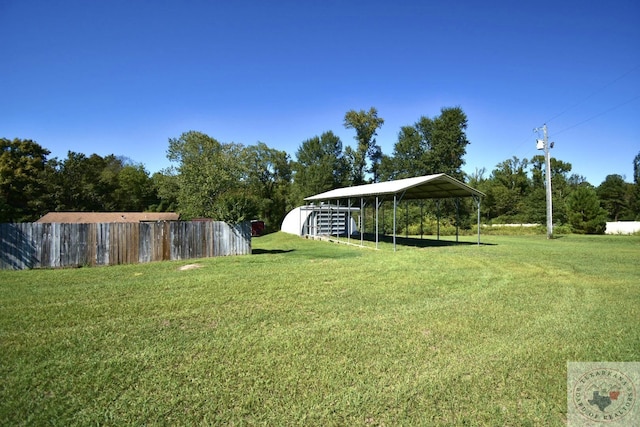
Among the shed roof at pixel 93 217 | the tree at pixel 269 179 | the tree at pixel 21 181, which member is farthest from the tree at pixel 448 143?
the tree at pixel 21 181

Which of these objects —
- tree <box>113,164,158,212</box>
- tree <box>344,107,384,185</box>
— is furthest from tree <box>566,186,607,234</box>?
tree <box>113,164,158,212</box>

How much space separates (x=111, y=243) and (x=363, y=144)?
108 ft

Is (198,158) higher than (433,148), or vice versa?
(433,148)

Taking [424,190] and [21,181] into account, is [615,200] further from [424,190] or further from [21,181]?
[21,181]

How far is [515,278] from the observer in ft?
26.0

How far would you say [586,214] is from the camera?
973 inches

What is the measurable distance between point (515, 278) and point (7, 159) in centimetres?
4056

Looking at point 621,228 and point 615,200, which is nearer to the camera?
point 621,228

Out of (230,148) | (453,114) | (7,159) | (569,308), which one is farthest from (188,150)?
(569,308)

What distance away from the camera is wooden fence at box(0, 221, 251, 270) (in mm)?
10141

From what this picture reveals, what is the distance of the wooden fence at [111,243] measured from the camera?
33.3ft

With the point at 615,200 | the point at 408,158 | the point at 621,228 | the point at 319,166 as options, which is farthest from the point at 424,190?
the point at 615,200

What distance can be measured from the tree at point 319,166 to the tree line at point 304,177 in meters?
0.12

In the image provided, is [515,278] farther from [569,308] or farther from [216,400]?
[216,400]
